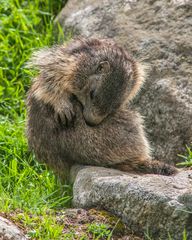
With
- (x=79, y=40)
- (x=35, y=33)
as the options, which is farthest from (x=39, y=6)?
(x=79, y=40)

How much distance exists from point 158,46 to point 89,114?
186 centimetres

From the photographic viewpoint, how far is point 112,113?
6641 mm

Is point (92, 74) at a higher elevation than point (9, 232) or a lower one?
higher

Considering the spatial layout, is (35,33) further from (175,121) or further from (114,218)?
(114,218)

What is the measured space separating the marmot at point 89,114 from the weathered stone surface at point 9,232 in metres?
1.75

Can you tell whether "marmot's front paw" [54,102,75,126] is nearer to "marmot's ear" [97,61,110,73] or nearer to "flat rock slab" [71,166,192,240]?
"marmot's ear" [97,61,110,73]

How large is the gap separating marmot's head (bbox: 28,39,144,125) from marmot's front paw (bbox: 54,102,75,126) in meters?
0.13

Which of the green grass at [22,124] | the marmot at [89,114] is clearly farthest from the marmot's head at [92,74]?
the green grass at [22,124]

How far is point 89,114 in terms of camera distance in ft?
21.2

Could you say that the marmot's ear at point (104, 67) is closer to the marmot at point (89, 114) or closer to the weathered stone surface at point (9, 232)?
the marmot at point (89, 114)

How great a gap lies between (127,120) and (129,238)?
185 cm

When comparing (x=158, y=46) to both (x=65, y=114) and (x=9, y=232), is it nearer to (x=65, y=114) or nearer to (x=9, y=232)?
(x=65, y=114)

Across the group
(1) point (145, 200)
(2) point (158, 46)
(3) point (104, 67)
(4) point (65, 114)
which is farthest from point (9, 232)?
(2) point (158, 46)

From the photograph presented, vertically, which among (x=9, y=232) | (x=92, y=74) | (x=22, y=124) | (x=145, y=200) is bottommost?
(x=22, y=124)
